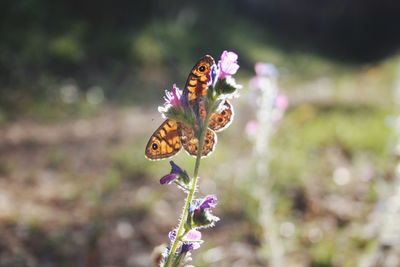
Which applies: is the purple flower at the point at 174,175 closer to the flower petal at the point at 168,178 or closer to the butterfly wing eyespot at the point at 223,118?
the flower petal at the point at 168,178

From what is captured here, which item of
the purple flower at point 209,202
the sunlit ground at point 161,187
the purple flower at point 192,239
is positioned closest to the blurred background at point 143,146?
the sunlit ground at point 161,187

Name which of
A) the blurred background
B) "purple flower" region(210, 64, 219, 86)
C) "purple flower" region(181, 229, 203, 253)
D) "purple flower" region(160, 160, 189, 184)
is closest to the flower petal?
"purple flower" region(160, 160, 189, 184)

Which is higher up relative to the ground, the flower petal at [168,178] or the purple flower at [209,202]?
the flower petal at [168,178]

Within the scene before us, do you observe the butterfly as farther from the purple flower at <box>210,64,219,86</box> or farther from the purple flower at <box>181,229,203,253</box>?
the purple flower at <box>181,229,203,253</box>

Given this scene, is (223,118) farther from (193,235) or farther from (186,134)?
(193,235)

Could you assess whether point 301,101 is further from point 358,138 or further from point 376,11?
point 376,11

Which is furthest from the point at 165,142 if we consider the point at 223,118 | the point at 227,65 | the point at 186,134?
the point at 227,65
